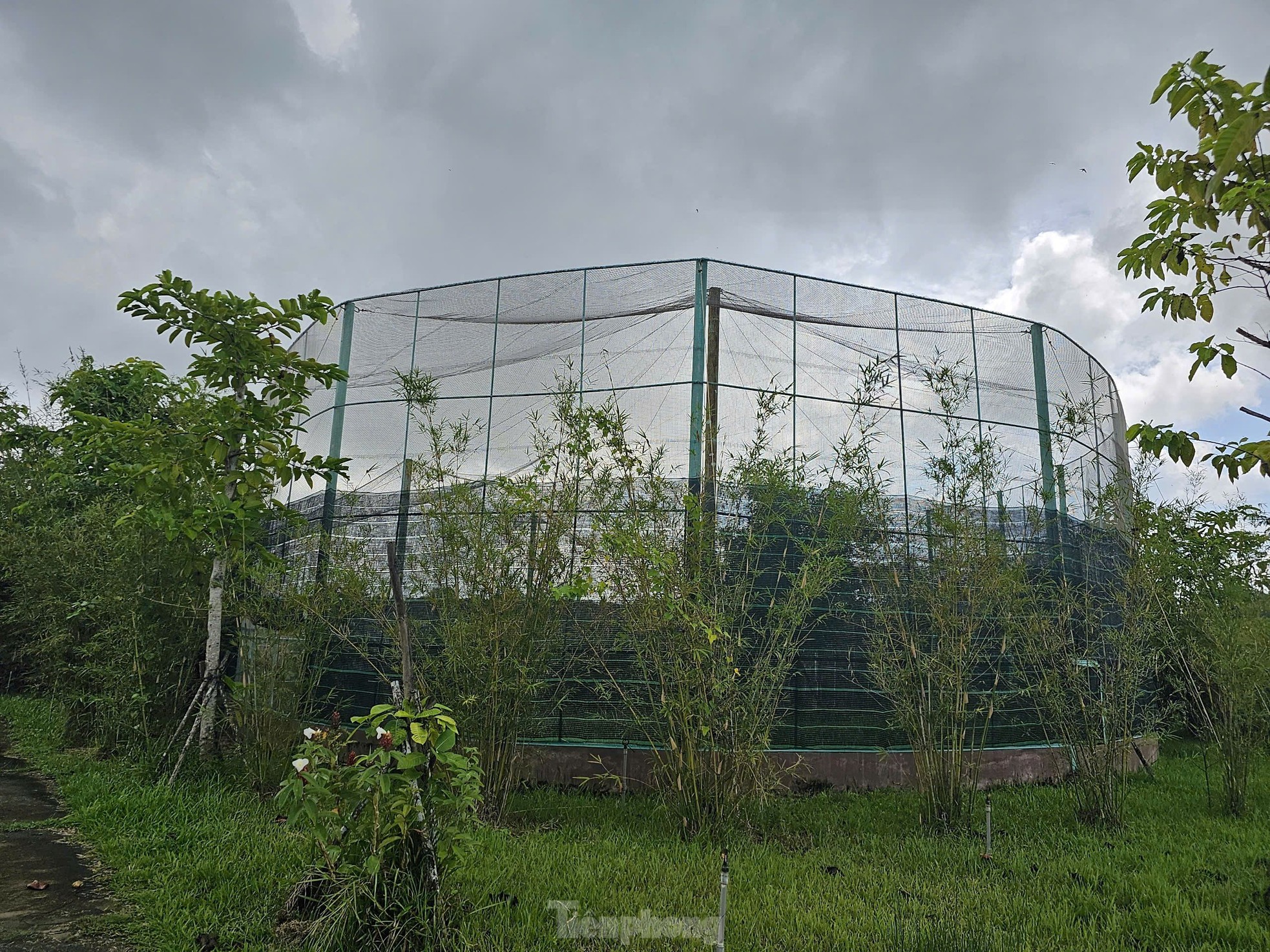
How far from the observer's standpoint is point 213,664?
5254 millimetres

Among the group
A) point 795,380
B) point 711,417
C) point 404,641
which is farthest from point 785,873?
point 795,380

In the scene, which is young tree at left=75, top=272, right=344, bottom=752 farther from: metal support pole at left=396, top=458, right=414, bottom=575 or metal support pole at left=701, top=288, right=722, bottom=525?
metal support pole at left=701, top=288, right=722, bottom=525

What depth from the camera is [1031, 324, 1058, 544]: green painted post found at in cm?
692

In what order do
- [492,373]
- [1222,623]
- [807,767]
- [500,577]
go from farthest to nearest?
[492,373], [807,767], [1222,623], [500,577]

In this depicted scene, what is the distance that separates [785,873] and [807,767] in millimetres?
2206

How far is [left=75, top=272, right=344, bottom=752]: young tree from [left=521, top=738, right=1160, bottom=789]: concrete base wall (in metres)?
2.41

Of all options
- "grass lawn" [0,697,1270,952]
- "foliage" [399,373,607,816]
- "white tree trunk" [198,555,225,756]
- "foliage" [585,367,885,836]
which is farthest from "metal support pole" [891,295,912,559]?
"white tree trunk" [198,555,225,756]

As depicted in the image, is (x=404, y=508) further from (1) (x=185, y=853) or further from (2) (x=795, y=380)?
(2) (x=795, y=380)

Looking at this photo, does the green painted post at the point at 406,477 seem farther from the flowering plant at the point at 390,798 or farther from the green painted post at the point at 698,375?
the flowering plant at the point at 390,798

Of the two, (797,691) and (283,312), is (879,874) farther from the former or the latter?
(283,312)

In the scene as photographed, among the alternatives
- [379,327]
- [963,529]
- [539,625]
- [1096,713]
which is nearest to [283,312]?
[379,327]

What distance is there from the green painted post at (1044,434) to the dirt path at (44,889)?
691 cm

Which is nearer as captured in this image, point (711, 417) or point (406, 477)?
point (711, 417)

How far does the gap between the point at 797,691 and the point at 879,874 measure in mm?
2182
